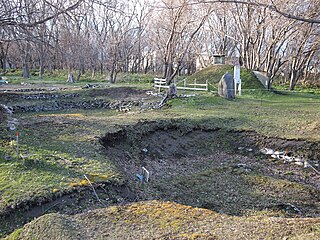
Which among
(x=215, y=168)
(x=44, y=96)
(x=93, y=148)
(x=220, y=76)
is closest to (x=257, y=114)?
(x=215, y=168)

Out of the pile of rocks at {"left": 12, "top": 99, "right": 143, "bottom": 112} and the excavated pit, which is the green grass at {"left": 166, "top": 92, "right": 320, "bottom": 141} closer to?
the excavated pit

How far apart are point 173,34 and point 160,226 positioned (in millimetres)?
18974

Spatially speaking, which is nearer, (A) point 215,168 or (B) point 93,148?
(B) point 93,148

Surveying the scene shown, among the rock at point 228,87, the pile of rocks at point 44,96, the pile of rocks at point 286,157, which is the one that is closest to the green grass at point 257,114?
the rock at point 228,87

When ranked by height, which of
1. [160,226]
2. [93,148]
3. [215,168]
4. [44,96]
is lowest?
[215,168]

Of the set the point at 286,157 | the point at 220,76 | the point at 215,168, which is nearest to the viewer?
the point at 215,168

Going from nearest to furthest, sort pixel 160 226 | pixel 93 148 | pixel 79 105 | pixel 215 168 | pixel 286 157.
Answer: pixel 160 226
pixel 93 148
pixel 215 168
pixel 286 157
pixel 79 105

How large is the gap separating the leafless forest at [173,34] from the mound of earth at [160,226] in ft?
11.7

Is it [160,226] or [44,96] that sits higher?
[44,96]

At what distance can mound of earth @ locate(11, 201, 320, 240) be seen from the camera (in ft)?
14.8

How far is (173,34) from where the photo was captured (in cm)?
2244

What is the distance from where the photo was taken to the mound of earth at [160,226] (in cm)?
Result: 452

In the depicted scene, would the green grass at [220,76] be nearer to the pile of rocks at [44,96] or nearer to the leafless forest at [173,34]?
the leafless forest at [173,34]

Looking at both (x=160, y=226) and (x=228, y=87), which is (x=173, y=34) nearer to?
(x=228, y=87)
